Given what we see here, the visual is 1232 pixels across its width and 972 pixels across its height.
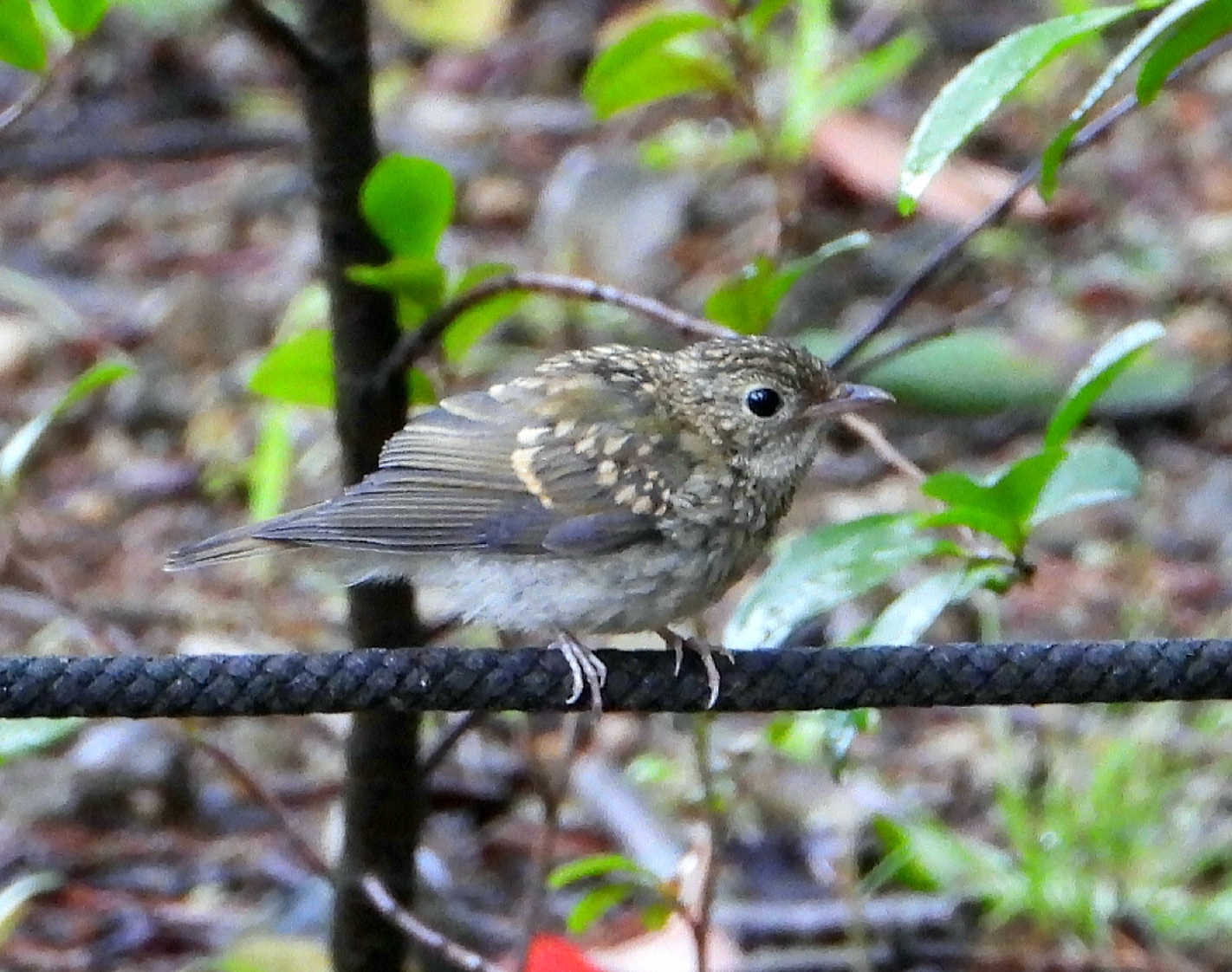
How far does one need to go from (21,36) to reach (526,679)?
1.14 metres

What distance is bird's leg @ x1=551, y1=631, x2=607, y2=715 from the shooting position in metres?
2.55

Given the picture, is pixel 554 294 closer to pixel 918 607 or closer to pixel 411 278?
pixel 411 278

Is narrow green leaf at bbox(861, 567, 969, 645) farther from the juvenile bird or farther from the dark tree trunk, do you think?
the dark tree trunk

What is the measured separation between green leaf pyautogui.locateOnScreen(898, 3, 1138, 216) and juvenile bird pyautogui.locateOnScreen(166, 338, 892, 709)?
94cm

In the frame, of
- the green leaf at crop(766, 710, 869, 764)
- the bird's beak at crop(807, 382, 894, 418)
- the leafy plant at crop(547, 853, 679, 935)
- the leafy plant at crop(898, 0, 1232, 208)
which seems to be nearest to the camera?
the leafy plant at crop(898, 0, 1232, 208)

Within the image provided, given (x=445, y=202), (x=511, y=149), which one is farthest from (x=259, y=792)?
(x=511, y=149)

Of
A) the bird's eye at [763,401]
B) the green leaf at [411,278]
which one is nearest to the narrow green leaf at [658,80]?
the green leaf at [411,278]

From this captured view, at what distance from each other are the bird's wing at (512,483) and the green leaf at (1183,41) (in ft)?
3.82

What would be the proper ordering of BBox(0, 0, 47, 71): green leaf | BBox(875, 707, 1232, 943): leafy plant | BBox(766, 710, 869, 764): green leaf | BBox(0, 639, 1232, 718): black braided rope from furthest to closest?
BBox(875, 707, 1232, 943): leafy plant
BBox(766, 710, 869, 764): green leaf
BBox(0, 0, 47, 71): green leaf
BBox(0, 639, 1232, 718): black braided rope

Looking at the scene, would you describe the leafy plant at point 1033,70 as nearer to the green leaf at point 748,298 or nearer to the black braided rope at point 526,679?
the green leaf at point 748,298

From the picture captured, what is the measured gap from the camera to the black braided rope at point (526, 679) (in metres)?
2.13

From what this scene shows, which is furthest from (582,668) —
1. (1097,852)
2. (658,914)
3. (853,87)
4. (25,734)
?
(853,87)

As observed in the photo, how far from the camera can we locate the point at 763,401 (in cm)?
341

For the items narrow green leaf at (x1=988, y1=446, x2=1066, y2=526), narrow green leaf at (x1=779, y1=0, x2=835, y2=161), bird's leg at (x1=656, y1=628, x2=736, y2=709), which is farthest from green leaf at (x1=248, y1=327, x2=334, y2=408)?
narrow green leaf at (x1=779, y1=0, x2=835, y2=161)
